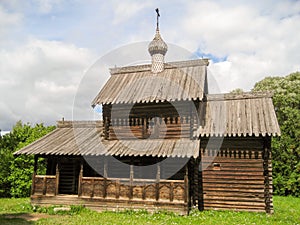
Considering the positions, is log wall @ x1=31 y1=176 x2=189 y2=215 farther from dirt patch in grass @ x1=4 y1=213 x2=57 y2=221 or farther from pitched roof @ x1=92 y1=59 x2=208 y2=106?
pitched roof @ x1=92 y1=59 x2=208 y2=106

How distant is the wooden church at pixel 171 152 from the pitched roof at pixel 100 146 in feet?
0.16

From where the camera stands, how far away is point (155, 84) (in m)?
17.2

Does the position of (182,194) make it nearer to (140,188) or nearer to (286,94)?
(140,188)

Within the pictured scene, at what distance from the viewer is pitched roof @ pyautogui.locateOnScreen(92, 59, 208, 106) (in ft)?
51.4

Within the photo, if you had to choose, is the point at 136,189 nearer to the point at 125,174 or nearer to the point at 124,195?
the point at 124,195

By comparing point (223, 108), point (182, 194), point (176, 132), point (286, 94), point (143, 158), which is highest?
point (286, 94)

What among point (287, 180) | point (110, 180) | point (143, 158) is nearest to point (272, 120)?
point (143, 158)

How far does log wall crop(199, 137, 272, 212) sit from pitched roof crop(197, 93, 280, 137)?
636mm

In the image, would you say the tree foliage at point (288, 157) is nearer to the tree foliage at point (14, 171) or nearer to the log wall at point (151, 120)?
the log wall at point (151, 120)

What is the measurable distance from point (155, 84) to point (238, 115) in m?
5.04

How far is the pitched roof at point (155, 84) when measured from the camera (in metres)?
15.7

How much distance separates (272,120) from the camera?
14.7 m

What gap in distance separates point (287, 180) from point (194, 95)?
13.6m

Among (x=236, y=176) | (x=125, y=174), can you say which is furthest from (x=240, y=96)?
(x=125, y=174)
